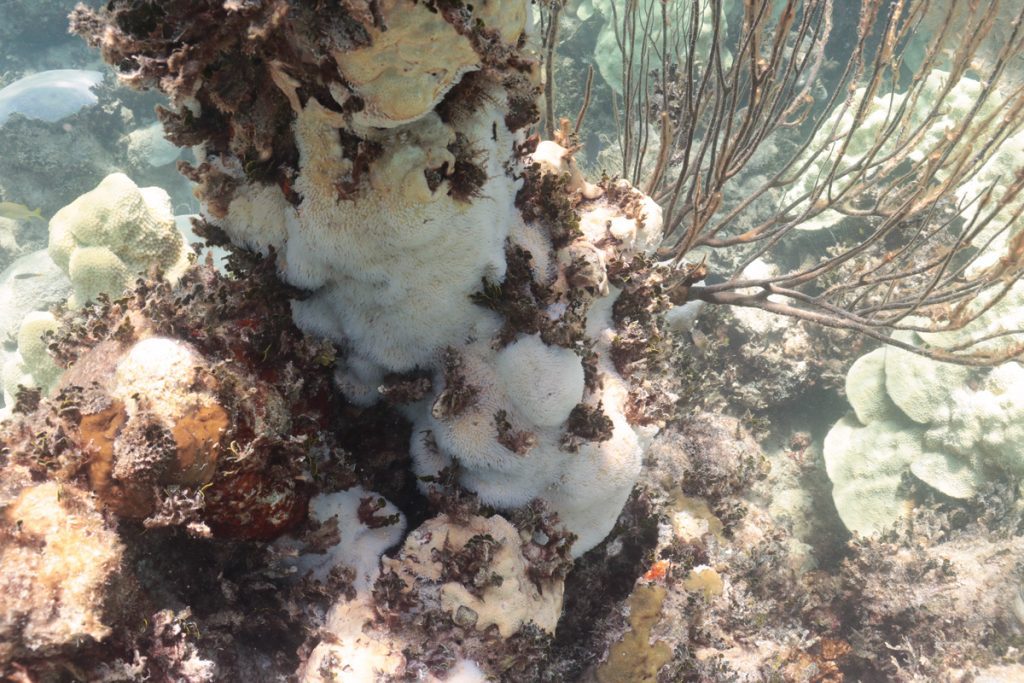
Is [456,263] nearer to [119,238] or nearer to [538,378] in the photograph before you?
[538,378]

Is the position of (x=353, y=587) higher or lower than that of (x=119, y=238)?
higher

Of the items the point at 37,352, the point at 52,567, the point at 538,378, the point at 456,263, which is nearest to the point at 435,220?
the point at 456,263

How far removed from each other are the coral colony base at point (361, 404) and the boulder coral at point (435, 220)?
1cm

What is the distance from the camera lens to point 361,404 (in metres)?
2.60

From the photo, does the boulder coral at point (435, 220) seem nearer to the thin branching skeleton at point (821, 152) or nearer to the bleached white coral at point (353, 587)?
the bleached white coral at point (353, 587)

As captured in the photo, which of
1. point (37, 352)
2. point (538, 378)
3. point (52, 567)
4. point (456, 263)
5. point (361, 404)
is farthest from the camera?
point (37, 352)

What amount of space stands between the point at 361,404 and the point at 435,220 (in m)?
0.99

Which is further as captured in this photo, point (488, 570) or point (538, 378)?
point (538, 378)

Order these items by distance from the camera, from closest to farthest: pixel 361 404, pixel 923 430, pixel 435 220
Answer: pixel 435 220 < pixel 361 404 < pixel 923 430

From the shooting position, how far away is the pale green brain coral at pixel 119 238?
4.28 metres

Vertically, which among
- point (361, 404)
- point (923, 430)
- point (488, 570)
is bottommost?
point (923, 430)

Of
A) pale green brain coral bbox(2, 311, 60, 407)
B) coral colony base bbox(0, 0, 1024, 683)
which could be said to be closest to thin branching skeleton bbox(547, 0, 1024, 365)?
coral colony base bbox(0, 0, 1024, 683)

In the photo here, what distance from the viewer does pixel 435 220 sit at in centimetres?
209

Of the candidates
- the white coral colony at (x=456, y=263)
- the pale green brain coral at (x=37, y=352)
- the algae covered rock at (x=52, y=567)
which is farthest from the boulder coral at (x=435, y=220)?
the pale green brain coral at (x=37, y=352)
